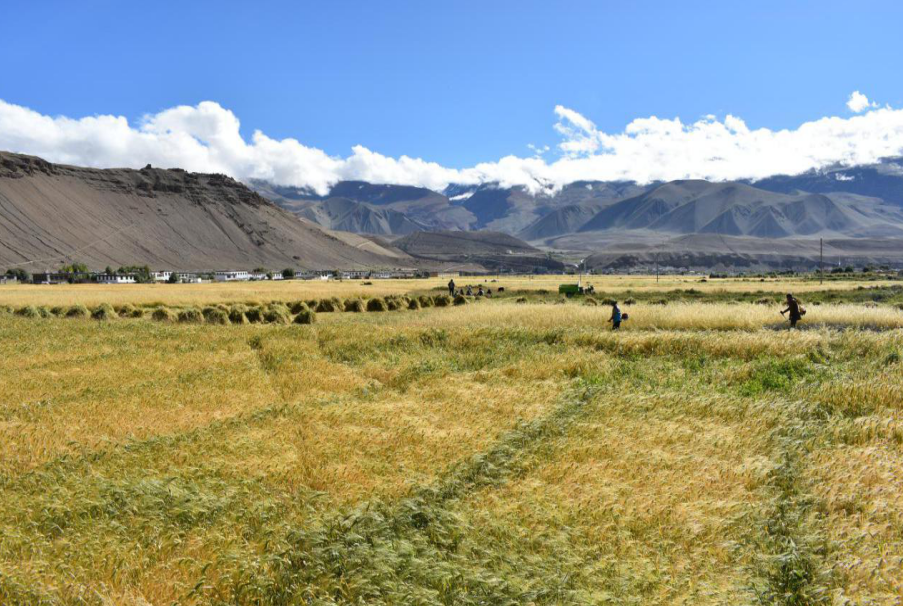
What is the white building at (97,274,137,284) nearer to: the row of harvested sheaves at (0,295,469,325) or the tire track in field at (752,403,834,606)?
the row of harvested sheaves at (0,295,469,325)

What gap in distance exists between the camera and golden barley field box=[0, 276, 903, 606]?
21.0 feet

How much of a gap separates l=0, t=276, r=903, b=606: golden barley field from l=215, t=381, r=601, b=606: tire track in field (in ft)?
0.10

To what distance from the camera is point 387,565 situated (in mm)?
6535

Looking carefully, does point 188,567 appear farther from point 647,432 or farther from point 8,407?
point 8,407

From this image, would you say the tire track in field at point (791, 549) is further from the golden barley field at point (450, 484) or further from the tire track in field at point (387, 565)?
the tire track in field at point (387, 565)

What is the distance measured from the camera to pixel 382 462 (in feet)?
32.2

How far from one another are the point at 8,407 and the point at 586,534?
1316cm

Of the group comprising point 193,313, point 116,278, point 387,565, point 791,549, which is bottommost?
point 791,549

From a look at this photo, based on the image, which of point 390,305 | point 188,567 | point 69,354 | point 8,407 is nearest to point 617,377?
point 188,567

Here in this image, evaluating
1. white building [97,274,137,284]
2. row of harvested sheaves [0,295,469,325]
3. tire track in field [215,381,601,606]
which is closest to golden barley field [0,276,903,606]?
tire track in field [215,381,601,606]

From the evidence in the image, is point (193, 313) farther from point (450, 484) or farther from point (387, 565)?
point (387, 565)

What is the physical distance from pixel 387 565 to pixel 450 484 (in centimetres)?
260

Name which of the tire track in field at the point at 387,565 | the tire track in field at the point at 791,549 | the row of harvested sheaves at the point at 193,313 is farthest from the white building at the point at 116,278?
the tire track in field at the point at 791,549

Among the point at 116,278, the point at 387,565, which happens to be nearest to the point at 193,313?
A: the point at 387,565
